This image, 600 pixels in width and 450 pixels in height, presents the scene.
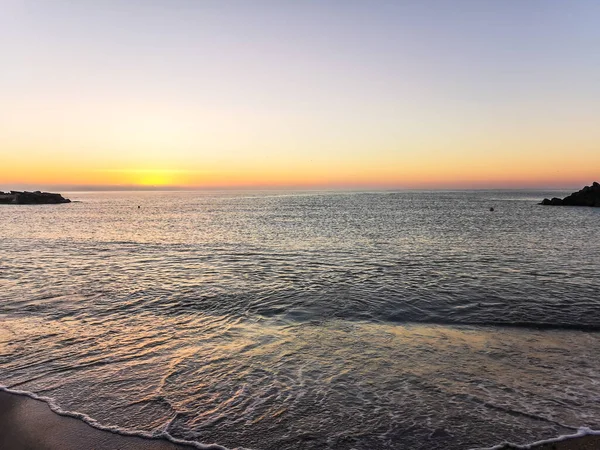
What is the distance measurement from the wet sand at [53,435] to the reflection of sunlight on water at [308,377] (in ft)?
1.18

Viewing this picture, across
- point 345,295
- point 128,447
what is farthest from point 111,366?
point 345,295

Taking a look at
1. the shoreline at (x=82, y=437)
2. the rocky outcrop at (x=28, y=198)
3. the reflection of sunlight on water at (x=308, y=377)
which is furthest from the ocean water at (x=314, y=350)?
the rocky outcrop at (x=28, y=198)

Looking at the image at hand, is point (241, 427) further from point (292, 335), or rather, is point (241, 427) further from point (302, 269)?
point (302, 269)

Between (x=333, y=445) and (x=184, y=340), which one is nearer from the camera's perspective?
(x=333, y=445)

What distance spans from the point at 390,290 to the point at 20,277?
17921 millimetres

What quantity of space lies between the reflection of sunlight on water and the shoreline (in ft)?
0.89

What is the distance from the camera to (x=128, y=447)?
20.0 ft

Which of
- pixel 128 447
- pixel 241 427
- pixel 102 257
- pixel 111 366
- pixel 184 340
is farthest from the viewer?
pixel 102 257

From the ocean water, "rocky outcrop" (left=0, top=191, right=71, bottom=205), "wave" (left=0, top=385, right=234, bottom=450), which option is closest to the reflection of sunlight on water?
the ocean water

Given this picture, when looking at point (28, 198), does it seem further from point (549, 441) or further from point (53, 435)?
point (549, 441)

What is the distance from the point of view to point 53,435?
6418 millimetres

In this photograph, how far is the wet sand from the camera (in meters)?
6.13

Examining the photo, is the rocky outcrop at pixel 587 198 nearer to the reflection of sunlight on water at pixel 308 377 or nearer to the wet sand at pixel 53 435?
the reflection of sunlight on water at pixel 308 377

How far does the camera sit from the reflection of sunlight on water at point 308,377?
691 cm
